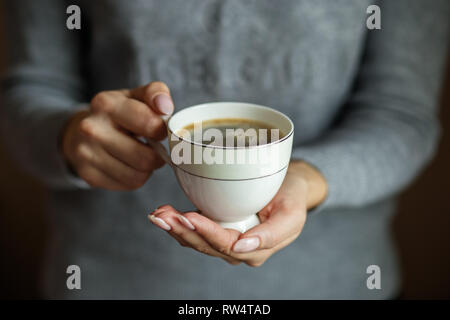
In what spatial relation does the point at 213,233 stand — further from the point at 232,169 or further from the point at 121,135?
the point at 121,135

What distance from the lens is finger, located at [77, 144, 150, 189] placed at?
66 cm

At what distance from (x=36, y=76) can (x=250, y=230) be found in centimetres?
63

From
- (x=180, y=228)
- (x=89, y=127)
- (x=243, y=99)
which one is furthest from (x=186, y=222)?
(x=243, y=99)

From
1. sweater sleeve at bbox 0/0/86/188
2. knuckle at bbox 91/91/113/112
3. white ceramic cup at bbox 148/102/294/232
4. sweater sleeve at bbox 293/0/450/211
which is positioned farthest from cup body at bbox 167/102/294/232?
sweater sleeve at bbox 0/0/86/188

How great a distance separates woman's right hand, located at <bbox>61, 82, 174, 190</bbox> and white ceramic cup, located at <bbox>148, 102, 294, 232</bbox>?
29 mm

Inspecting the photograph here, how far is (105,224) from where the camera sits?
3.08 ft

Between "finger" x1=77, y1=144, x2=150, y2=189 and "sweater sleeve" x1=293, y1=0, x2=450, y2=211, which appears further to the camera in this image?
"sweater sleeve" x1=293, y1=0, x2=450, y2=211

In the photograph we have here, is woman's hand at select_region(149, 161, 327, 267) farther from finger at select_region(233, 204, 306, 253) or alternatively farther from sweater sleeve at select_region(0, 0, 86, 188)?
sweater sleeve at select_region(0, 0, 86, 188)

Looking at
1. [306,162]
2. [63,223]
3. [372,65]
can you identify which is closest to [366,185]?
[306,162]

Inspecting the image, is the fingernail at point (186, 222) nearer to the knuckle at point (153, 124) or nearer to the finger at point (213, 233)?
the finger at point (213, 233)

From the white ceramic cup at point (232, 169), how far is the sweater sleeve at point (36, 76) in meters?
0.36

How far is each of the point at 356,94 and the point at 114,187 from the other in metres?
0.53

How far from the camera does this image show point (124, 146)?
2.09 feet

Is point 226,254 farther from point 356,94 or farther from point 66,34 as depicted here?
point 66,34
